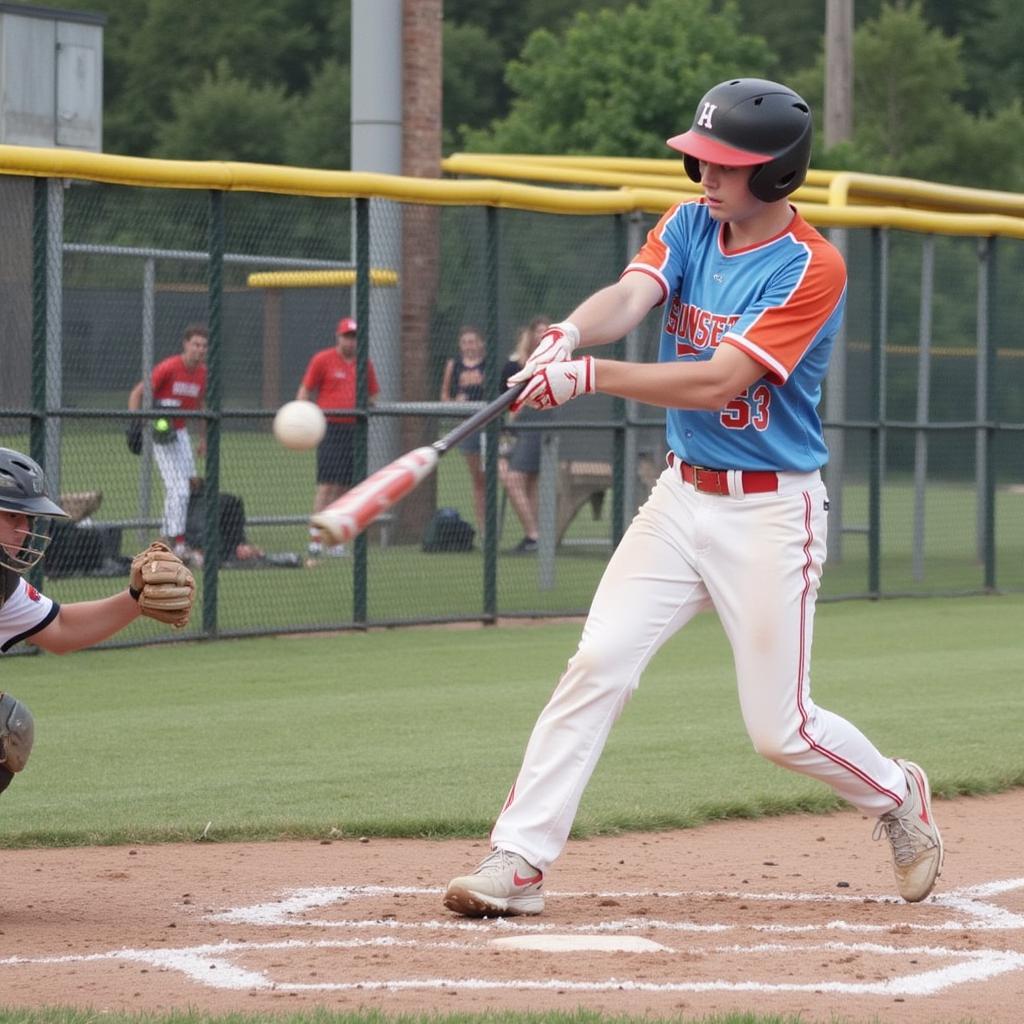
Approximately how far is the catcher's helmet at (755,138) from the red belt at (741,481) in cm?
66

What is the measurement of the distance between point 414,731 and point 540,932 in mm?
3102

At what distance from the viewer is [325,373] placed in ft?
38.3

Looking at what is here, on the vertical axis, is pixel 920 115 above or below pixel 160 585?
above

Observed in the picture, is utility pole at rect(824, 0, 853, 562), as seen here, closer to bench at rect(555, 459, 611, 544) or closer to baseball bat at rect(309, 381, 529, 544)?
bench at rect(555, 459, 611, 544)

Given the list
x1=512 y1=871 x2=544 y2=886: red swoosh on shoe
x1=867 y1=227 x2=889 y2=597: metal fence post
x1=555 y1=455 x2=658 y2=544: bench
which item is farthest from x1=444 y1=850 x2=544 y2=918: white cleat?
x1=555 y1=455 x2=658 y2=544: bench

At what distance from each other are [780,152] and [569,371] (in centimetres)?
81

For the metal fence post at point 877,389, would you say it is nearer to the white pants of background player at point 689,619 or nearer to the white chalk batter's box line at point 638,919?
the white chalk batter's box line at point 638,919

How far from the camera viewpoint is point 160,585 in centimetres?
446

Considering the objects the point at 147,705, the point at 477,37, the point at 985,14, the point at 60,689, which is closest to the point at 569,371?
the point at 147,705

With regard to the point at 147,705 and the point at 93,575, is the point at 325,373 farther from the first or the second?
the point at 147,705

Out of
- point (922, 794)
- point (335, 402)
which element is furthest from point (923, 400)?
point (922, 794)

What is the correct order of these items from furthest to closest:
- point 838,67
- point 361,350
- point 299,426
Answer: point 838,67 < point 361,350 < point 299,426

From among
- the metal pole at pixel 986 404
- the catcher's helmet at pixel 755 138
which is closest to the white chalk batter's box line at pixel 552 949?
the catcher's helmet at pixel 755 138

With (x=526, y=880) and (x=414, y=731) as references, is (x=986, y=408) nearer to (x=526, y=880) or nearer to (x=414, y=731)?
(x=414, y=731)
